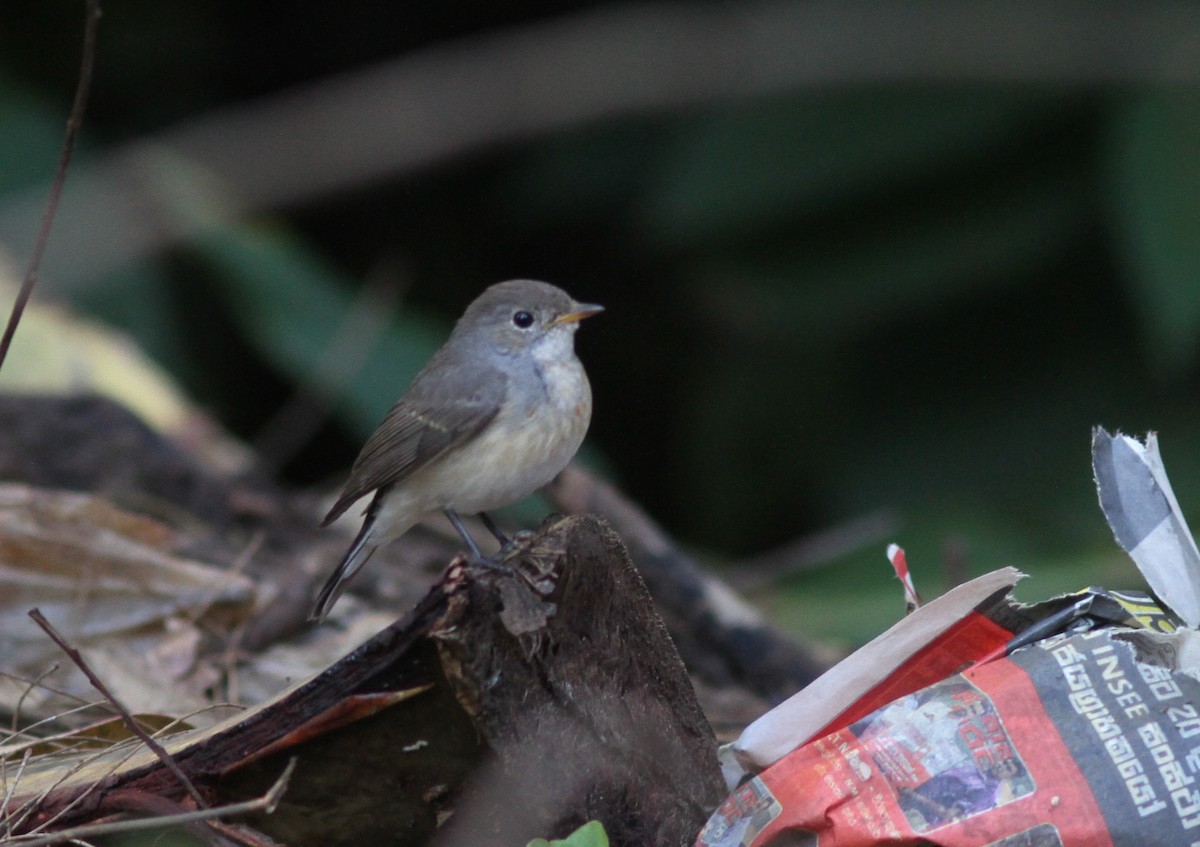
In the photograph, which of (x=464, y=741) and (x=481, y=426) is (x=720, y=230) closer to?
(x=481, y=426)

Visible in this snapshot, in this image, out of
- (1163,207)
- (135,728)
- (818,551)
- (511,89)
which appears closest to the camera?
(135,728)

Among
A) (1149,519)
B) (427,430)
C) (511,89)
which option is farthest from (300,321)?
(1149,519)

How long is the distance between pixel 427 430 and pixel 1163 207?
304cm

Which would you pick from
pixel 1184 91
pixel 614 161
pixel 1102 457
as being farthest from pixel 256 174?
pixel 1102 457

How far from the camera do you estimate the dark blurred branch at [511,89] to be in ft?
19.0

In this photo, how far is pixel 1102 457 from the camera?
7.61 feet

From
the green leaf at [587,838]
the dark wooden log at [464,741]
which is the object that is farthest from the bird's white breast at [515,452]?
the green leaf at [587,838]

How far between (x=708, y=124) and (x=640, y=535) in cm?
267

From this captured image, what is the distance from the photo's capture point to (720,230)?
5801 mm

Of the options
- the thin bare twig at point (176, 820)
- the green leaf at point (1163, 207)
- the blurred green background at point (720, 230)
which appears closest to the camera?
the thin bare twig at point (176, 820)

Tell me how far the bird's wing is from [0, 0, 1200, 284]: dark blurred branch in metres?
2.94

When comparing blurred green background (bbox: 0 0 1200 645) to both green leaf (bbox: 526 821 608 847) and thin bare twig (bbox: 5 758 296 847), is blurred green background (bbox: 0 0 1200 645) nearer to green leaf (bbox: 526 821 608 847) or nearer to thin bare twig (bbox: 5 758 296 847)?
green leaf (bbox: 526 821 608 847)

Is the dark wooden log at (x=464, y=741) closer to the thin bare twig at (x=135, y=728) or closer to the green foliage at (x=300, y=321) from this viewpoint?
the thin bare twig at (x=135, y=728)

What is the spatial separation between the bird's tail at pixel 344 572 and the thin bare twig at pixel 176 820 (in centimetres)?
100
